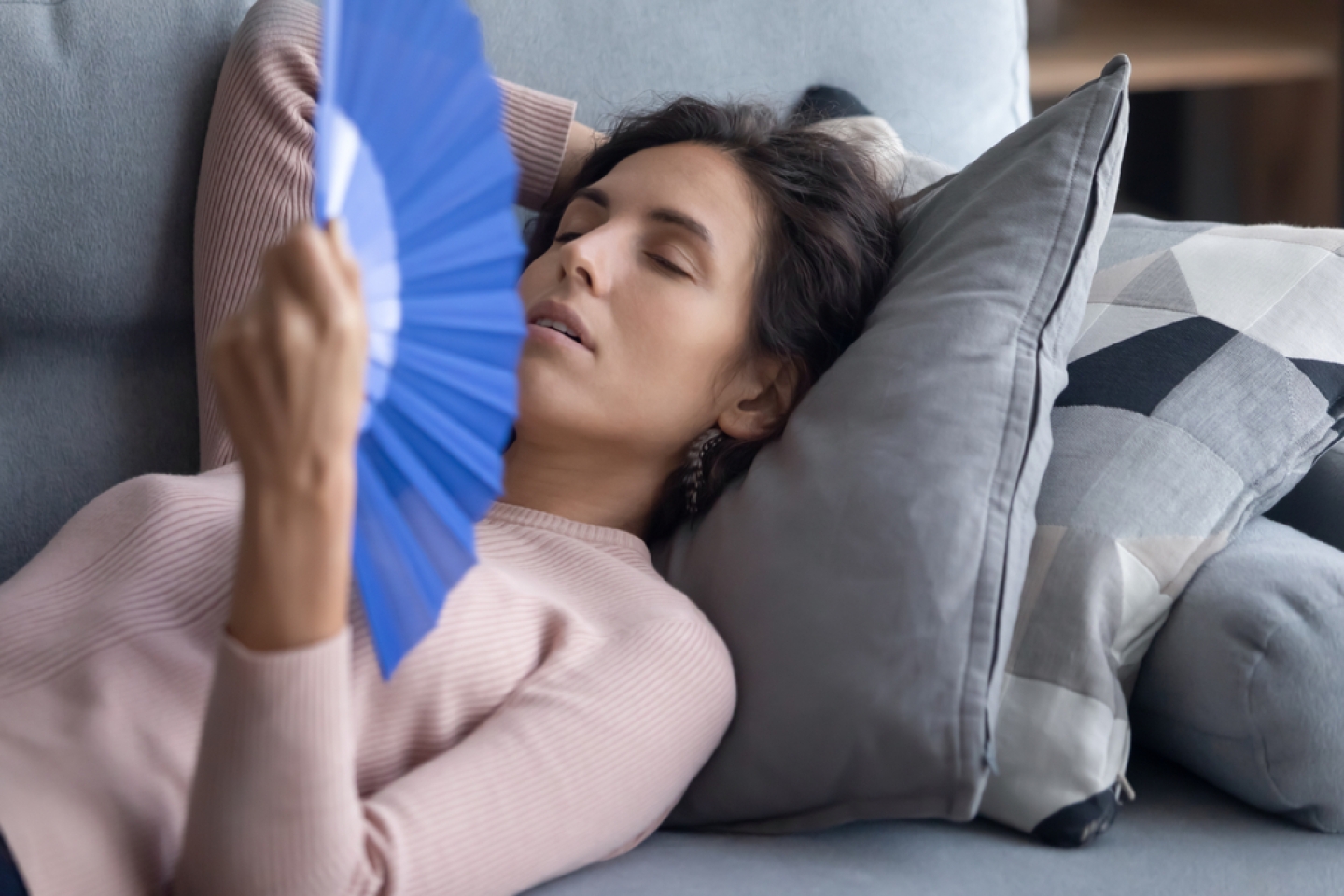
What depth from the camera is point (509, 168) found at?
28.3 inches

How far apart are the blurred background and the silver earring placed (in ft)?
5.76

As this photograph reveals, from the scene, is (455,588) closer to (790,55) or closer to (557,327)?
(557,327)

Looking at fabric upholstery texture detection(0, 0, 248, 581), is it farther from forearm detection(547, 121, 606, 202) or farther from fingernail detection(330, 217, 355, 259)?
fingernail detection(330, 217, 355, 259)

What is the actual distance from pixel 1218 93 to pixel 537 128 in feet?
7.86

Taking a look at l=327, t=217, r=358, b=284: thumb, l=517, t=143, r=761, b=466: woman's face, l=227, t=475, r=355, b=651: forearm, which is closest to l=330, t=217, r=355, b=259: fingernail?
l=327, t=217, r=358, b=284: thumb

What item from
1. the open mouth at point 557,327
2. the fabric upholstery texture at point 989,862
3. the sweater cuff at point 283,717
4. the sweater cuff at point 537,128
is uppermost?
the sweater cuff at point 537,128

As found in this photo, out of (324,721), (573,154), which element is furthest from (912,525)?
(573,154)

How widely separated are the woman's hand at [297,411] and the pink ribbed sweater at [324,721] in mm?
59

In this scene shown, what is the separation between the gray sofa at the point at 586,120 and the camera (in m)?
0.91

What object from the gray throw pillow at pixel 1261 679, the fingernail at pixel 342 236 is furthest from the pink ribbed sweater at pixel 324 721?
the gray throw pillow at pixel 1261 679

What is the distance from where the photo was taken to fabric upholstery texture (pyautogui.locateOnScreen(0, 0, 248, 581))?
1223 mm

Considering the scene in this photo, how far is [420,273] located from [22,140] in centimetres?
77

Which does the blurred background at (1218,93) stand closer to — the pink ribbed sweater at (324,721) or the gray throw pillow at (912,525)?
the gray throw pillow at (912,525)

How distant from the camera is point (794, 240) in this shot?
120 centimetres
